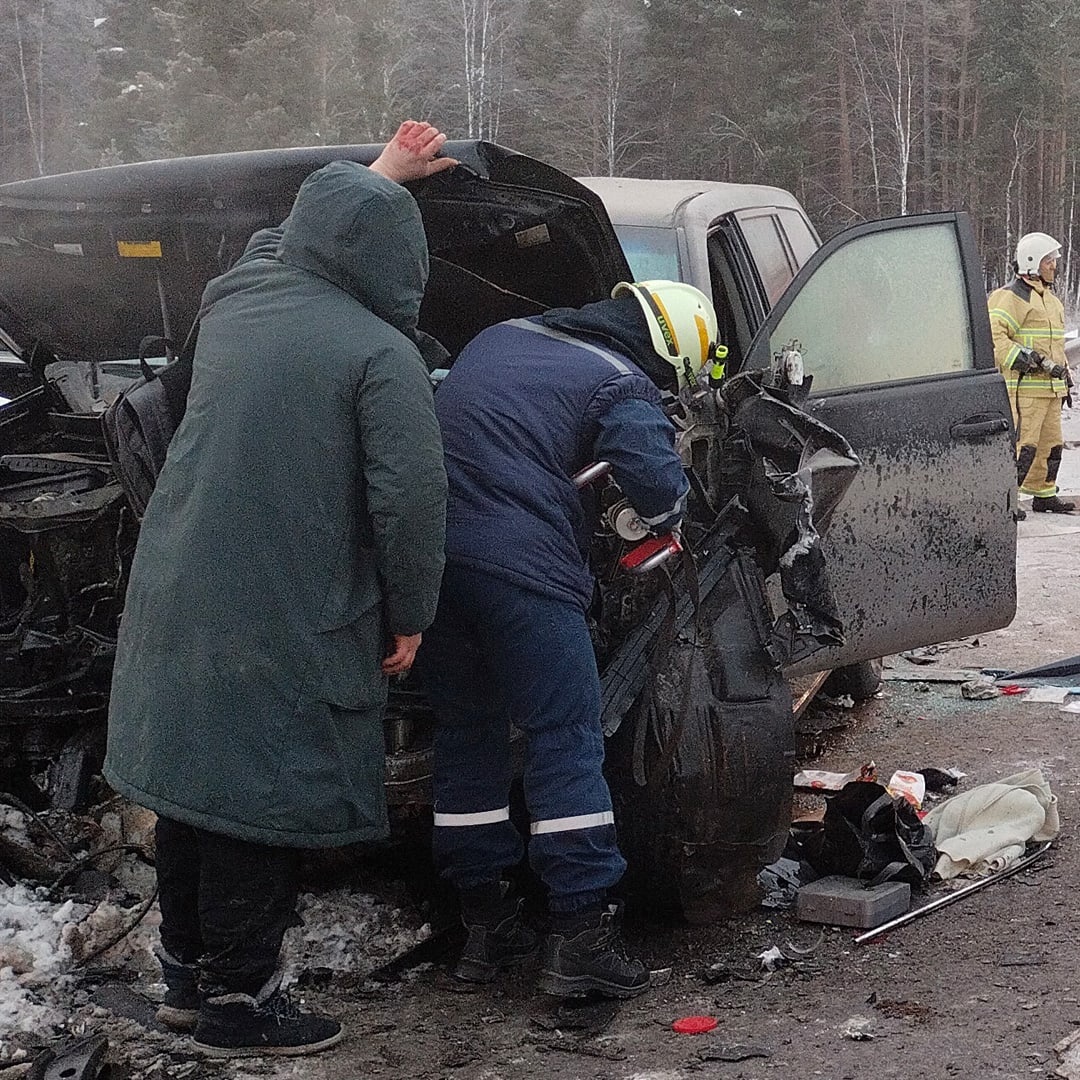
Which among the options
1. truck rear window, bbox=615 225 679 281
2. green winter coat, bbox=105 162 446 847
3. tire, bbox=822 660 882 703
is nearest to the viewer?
green winter coat, bbox=105 162 446 847

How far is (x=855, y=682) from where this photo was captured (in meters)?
5.99

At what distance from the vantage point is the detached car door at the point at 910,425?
4496 mm

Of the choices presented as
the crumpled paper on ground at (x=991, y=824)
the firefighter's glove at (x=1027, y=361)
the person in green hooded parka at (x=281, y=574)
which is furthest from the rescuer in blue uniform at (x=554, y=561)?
the firefighter's glove at (x=1027, y=361)

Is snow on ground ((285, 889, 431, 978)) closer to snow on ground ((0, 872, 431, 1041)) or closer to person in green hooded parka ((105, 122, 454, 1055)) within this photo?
snow on ground ((0, 872, 431, 1041))

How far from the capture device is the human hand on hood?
133 inches

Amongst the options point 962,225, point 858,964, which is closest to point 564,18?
point 962,225

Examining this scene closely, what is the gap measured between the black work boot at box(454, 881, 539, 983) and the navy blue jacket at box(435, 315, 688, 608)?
0.79 metres

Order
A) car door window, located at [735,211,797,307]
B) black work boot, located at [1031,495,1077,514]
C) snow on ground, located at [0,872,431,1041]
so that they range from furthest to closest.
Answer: black work boot, located at [1031,495,1077,514] < car door window, located at [735,211,797,307] < snow on ground, located at [0,872,431,1041]

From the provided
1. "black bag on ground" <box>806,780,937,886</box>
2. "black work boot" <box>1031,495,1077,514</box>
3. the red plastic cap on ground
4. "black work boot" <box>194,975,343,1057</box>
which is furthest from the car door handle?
"black work boot" <box>1031,495,1077,514</box>

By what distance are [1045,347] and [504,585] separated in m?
7.54

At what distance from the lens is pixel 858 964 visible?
11.6 ft

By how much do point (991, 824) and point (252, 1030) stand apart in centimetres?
222

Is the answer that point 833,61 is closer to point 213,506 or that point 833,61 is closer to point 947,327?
point 947,327

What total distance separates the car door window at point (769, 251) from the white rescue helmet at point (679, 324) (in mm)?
1726
